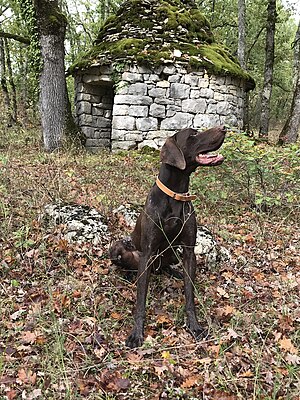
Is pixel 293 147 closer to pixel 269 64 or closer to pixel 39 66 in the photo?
pixel 39 66

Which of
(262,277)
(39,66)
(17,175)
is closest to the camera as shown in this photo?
(262,277)

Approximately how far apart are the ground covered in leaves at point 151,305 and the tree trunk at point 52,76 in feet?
10.9

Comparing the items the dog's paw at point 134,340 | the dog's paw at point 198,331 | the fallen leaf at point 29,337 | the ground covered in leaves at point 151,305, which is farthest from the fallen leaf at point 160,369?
the fallen leaf at point 29,337

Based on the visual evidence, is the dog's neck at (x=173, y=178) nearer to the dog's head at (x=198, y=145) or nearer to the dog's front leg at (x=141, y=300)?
the dog's head at (x=198, y=145)

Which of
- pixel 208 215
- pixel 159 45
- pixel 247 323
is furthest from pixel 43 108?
pixel 247 323

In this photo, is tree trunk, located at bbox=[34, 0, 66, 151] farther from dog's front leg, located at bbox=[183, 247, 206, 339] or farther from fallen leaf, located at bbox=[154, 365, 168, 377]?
fallen leaf, located at bbox=[154, 365, 168, 377]

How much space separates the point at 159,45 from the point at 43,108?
Answer: 128 inches

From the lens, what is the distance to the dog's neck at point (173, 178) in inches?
123

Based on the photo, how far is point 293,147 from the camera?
5.50m

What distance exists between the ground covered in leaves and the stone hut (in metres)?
3.61

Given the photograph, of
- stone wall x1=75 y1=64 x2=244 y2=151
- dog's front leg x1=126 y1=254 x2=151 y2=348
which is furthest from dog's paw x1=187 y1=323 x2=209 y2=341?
stone wall x1=75 y1=64 x2=244 y2=151

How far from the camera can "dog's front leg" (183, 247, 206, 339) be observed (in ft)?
10.1

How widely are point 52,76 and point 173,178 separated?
7.20 m

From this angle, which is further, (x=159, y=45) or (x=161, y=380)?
(x=159, y=45)
